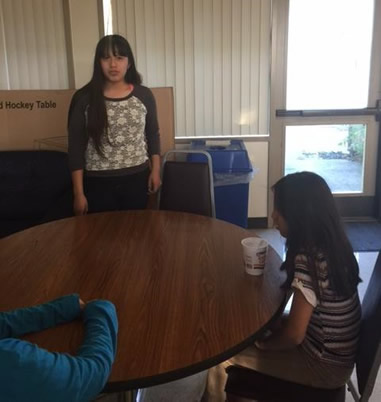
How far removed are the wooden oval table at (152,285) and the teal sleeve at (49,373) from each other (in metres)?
0.09

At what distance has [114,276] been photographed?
143 cm

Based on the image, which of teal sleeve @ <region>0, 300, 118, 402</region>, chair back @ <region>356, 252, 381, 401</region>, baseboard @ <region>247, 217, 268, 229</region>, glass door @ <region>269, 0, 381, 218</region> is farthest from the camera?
baseboard @ <region>247, 217, 268, 229</region>

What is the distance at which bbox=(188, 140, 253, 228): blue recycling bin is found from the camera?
3.50 metres

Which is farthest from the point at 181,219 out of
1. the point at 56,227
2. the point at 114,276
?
the point at 114,276

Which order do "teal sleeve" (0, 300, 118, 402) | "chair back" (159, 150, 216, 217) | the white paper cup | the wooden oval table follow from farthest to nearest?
1. "chair back" (159, 150, 216, 217)
2. the white paper cup
3. the wooden oval table
4. "teal sleeve" (0, 300, 118, 402)

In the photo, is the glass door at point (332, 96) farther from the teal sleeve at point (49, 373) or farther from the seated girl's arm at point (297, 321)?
the teal sleeve at point (49, 373)

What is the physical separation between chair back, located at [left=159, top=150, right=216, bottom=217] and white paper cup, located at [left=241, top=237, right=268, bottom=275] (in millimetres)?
1057

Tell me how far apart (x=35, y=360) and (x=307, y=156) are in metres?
3.72

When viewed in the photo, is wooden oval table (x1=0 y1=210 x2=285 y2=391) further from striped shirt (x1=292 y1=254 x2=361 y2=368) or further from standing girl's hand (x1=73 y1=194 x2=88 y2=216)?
standing girl's hand (x1=73 y1=194 x2=88 y2=216)

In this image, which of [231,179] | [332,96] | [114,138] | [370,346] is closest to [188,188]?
[114,138]

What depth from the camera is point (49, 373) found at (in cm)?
74

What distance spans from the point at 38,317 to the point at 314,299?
0.72m

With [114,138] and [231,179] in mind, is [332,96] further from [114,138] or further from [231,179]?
[114,138]

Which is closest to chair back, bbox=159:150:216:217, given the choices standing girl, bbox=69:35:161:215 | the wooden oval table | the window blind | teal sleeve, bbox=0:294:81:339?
standing girl, bbox=69:35:161:215
